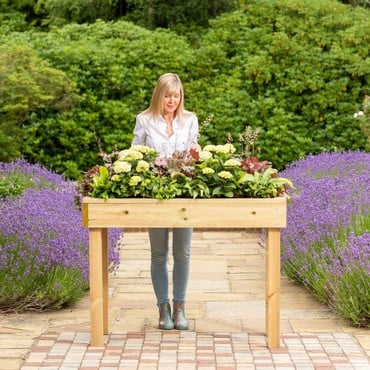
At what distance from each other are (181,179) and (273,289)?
33.8 inches

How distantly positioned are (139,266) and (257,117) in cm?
536

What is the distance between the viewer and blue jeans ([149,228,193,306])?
6.69 metres

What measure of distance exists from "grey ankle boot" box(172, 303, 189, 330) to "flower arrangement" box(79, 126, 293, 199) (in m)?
0.93

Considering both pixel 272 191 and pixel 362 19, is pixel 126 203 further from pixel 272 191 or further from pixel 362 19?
pixel 362 19

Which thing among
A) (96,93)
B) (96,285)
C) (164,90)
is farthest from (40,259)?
(96,93)

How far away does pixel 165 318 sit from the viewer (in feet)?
22.5

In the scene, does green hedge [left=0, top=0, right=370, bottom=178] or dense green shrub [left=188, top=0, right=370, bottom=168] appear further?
dense green shrub [left=188, top=0, right=370, bottom=168]

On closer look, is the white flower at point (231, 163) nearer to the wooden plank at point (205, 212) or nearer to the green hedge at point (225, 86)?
the wooden plank at point (205, 212)

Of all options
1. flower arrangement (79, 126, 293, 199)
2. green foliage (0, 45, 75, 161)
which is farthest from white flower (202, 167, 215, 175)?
green foliage (0, 45, 75, 161)

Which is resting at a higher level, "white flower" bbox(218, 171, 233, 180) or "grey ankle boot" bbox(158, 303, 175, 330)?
"white flower" bbox(218, 171, 233, 180)

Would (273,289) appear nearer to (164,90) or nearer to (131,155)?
(131,155)

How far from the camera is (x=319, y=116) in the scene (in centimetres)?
1450

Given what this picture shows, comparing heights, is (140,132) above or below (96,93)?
above

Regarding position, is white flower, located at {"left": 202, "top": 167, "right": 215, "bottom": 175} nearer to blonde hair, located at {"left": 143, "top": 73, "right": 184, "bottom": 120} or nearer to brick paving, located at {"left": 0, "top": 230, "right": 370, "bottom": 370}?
blonde hair, located at {"left": 143, "top": 73, "right": 184, "bottom": 120}
